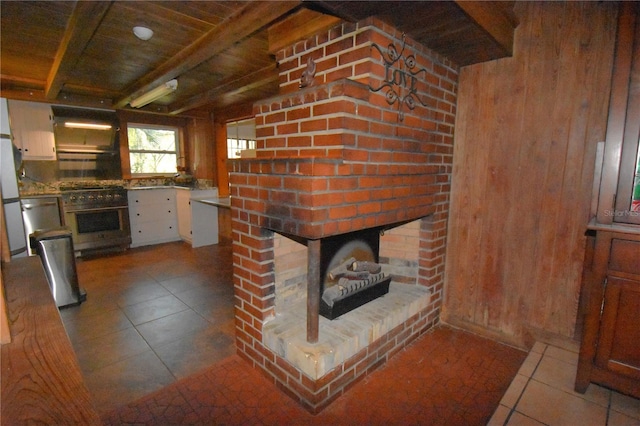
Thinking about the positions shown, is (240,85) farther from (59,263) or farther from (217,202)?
(59,263)

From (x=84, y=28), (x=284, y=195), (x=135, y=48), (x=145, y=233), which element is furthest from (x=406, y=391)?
(x=145, y=233)

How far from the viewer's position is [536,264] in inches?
84.6

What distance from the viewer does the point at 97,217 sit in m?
4.63

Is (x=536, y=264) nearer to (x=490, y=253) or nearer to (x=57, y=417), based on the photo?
(x=490, y=253)

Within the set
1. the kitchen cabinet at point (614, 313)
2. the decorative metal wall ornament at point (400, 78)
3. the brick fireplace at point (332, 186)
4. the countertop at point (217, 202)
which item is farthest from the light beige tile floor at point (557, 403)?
the countertop at point (217, 202)

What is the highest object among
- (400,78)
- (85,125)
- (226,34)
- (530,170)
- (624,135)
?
(226,34)

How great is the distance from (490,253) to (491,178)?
568mm

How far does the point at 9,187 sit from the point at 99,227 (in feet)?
7.65

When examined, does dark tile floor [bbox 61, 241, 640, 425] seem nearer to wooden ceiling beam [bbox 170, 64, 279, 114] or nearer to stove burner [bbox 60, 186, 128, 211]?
stove burner [bbox 60, 186, 128, 211]

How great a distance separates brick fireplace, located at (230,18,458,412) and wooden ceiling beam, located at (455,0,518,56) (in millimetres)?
363

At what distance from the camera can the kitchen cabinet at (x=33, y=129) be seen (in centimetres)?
416

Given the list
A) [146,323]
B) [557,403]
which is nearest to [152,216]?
[146,323]

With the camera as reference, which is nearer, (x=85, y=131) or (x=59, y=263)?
(x=59, y=263)

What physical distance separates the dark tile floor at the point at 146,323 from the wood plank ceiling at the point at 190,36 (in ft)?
7.21
